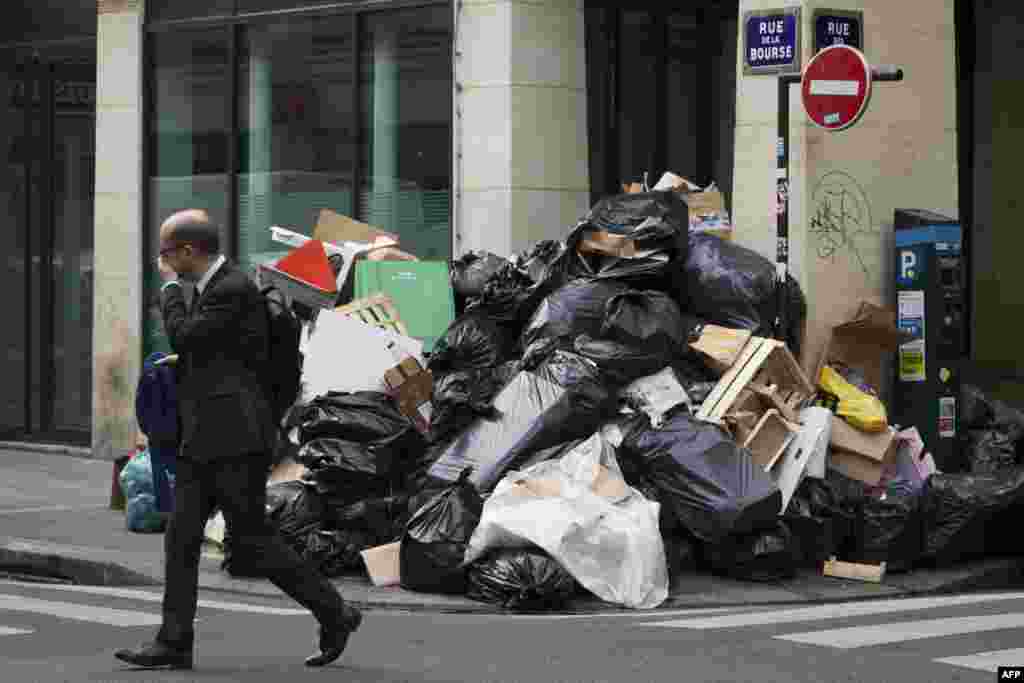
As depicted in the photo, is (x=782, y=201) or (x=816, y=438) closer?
(x=816, y=438)

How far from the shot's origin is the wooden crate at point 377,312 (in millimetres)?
12898

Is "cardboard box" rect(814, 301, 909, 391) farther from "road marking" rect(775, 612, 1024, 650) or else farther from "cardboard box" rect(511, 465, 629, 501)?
"road marking" rect(775, 612, 1024, 650)

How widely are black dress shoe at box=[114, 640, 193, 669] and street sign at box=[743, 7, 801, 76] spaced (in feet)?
22.9

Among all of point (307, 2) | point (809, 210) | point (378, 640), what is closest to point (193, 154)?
point (307, 2)

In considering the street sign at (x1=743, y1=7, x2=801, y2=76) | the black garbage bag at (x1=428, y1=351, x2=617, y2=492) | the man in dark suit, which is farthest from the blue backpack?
the street sign at (x1=743, y1=7, x2=801, y2=76)

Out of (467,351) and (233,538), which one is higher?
(467,351)

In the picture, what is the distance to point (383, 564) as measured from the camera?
1082cm

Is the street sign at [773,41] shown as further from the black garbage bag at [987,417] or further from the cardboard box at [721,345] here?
the black garbage bag at [987,417]

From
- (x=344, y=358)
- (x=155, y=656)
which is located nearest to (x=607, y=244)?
(x=344, y=358)

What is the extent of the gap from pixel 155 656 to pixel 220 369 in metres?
1.12

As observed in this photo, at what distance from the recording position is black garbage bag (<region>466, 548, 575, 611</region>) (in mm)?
9953

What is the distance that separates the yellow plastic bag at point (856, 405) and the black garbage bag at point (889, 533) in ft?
1.51

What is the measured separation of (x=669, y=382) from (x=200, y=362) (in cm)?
453

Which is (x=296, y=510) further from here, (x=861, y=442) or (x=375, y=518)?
(x=861, y=442)
